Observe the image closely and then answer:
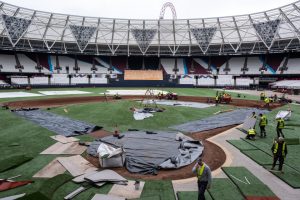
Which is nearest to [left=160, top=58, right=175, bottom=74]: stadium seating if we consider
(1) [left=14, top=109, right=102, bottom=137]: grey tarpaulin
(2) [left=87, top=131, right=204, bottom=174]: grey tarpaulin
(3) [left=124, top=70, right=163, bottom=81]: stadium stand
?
(3) [left=124, top=70, right=163, bottom=81]: stadium stand

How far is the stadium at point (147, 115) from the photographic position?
11.1m

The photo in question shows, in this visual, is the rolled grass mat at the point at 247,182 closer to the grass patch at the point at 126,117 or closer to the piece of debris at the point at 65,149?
the piece of debris at the point at 65,149

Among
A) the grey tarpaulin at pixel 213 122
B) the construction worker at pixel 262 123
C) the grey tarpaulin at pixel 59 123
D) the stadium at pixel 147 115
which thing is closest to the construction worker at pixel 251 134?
the stadium at pixel 147 115

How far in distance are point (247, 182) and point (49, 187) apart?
8974mm

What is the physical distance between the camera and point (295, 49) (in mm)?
62719

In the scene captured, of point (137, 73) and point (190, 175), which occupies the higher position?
point (137, 73)

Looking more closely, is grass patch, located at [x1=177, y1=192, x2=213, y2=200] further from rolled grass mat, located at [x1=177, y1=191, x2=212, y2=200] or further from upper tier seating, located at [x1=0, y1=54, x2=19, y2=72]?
upper tier seating, located at [x1=0, y1=54, x2=19, y2=72]

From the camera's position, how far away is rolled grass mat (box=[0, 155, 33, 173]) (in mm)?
12524

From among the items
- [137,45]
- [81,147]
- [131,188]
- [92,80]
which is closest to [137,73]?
[137,45]

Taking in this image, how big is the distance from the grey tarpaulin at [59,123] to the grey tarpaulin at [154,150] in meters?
3.61

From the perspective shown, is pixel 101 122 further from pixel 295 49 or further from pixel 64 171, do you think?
pixel 295 49

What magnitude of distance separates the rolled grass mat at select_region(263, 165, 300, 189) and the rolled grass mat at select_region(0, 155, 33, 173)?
13.4 metres

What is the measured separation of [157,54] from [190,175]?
225ft

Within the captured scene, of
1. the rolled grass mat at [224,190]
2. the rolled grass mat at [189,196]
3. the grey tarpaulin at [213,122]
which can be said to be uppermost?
the grey tarpaulin at [213,122]
